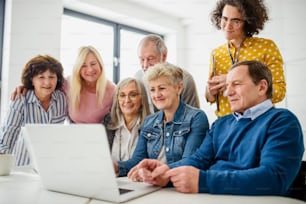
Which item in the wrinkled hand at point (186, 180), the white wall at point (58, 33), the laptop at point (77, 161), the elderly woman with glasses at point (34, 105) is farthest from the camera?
the white wall at point (58, 33)

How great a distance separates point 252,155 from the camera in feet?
2.72

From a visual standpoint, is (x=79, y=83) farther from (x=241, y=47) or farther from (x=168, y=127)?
(x=241, y=47)

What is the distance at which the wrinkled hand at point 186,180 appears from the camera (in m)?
0.72

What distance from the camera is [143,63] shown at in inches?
70.6

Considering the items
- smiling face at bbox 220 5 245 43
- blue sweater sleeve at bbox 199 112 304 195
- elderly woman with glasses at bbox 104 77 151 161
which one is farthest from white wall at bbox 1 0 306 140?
blue sweater sleeve at bbox 199 112 304 195

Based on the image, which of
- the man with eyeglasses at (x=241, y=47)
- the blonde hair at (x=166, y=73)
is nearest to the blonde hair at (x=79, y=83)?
the blonde hair at (x=166, y=73)

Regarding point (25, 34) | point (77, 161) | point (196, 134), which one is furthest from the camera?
point (25, 34)

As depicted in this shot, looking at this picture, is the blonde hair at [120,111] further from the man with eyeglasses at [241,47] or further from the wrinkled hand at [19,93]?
the wrinkled hand at [19,93]

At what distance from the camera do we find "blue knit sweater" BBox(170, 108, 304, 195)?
71cm

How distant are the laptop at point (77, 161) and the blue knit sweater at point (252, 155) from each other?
0.20 metres

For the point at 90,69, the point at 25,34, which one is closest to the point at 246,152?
the point at 90,69

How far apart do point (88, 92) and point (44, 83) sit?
0.75ft

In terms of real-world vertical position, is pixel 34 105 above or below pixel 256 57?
below

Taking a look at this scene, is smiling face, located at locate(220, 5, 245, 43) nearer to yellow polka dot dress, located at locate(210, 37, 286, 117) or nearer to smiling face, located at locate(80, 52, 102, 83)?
yellow polka dot dress, located at locate(210, 37, 286, 117)
